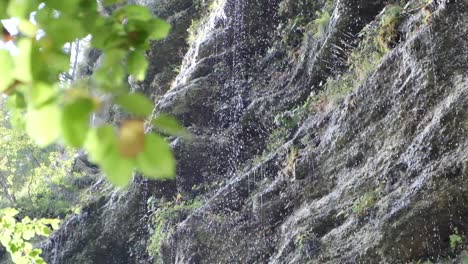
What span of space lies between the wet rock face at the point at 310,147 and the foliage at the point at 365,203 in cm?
2

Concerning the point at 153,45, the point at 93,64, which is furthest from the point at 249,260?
the point at 93,64

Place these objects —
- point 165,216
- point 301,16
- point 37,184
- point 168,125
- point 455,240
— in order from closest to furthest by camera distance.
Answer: point 168,125 < point 455,240 < point 165,216 < point 301,16 < point 37,184

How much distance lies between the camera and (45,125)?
1138 mm

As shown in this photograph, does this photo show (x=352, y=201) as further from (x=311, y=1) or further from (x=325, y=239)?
(x=311, y=1)

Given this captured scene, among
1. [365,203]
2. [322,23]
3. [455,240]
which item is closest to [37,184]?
[322,23]

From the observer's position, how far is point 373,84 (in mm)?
7785

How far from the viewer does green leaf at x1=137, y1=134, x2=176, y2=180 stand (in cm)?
114

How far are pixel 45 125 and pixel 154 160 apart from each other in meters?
0.24

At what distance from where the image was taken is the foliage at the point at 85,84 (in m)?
1.15

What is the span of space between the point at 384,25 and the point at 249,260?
4.20 metres

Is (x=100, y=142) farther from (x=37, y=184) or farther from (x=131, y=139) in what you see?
(x=37, y=184)

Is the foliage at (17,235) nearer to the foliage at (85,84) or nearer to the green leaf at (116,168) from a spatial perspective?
the foliage at (85,84)

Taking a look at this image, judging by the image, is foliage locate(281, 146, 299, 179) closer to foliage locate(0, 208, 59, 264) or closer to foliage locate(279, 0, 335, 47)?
foliage locate(279, 0, 335, 47)

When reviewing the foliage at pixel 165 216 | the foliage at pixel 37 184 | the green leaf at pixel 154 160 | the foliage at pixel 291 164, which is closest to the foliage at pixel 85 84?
the green leaf at pixel 154 160
